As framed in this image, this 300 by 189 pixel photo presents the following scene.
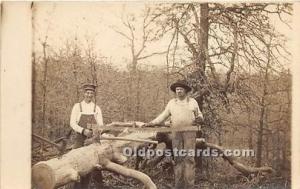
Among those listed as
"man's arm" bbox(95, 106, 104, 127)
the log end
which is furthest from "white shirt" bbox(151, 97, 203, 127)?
the log end

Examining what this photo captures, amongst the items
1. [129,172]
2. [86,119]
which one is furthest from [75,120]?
[129,172]

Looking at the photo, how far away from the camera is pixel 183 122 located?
184 centimetres

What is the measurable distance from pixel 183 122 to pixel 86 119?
334mm

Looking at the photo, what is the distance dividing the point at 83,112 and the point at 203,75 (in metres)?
0.43

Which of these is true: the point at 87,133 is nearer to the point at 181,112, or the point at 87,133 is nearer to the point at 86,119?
the point at 86,119

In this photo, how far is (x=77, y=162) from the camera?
1.78 metres

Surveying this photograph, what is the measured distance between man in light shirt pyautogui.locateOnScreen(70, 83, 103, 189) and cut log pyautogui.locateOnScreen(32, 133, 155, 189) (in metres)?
0.04

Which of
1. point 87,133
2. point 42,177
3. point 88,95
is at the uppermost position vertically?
point 88,95

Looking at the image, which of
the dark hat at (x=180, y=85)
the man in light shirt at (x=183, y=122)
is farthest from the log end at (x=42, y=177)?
the dark hat at (x=180, y=85)

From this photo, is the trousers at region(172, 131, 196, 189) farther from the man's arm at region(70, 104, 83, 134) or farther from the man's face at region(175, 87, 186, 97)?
the man's arm at region(70, 104, 83, 134)

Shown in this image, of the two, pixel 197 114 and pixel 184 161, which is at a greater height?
pixel 197 114

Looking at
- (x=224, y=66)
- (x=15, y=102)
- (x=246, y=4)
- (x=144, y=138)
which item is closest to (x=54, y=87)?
(x=15, y=102)

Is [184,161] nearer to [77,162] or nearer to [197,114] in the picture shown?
[197,114]

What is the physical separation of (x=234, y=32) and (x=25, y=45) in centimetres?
72
